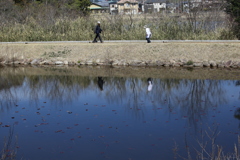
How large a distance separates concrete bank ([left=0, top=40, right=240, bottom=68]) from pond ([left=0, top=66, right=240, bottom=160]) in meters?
1.95

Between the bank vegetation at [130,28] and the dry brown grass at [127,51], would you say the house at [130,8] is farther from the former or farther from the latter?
the dry brown grass at [127,51]

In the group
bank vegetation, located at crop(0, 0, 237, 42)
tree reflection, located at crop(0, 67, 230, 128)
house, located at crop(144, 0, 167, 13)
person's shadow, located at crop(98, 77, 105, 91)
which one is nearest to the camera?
tree reflection, located at crop(0, 67, 230, 128)

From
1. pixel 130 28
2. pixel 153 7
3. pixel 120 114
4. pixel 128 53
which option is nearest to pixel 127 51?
pixel 128 53

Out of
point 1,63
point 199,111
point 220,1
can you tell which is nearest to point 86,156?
point 199,111

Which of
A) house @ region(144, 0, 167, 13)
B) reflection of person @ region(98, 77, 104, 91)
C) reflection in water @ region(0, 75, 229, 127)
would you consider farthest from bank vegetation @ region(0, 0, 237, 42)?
reflection of person @ region(98, 77, 104, 91)

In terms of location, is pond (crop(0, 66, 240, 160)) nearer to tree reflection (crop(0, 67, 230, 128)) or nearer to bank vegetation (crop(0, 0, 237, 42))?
tree reflection (crop(0, 67, 230, 128))

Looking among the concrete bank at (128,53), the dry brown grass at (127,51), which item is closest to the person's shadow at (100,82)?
the concrete bank at (128,53)

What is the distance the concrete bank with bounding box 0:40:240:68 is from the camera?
25.2 m

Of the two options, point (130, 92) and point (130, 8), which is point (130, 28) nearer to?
point (130, 8)

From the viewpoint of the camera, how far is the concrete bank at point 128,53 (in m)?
25.2

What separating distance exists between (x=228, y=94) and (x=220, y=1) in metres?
21.4

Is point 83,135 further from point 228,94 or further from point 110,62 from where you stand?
point 110,62

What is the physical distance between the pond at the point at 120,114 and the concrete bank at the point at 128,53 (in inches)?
76.8

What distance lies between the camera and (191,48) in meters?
26.1
